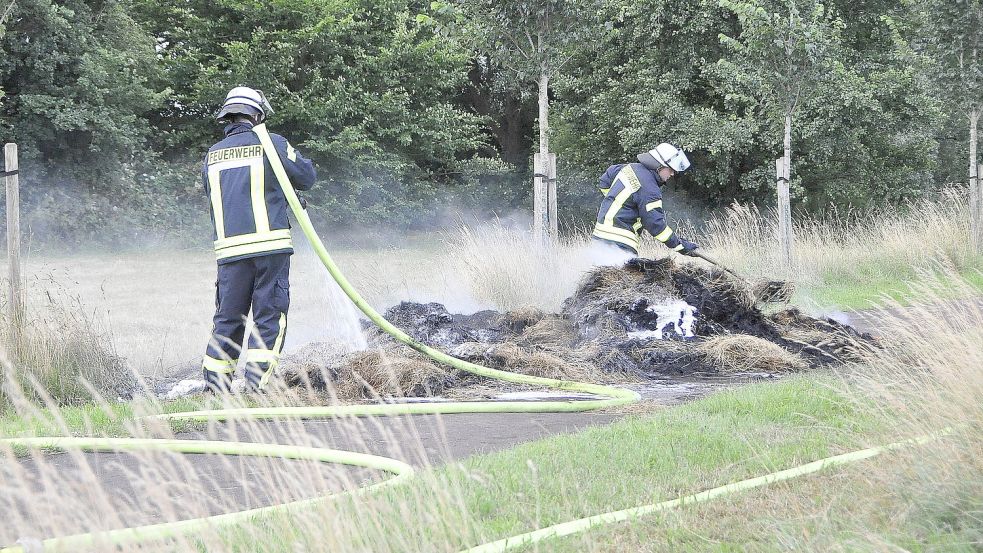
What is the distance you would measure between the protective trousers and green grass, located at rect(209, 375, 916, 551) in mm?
2406

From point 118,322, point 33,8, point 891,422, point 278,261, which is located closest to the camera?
point 891,422

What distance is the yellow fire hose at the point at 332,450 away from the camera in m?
3.02

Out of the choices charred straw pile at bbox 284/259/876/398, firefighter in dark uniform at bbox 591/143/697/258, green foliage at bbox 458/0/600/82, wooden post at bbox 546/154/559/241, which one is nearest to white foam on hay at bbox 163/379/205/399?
charred straw pile at bbox 284/259/876/398

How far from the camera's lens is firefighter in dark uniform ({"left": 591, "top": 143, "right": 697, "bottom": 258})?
9.94 meters

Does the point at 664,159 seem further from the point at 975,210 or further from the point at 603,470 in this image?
the point at 975,210

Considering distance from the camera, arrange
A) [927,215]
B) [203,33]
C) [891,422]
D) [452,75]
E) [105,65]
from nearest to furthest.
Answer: [891,422] → [927,215] → [105,65] → [203,33] → [452,75]

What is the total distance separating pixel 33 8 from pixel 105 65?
2187 millimetres

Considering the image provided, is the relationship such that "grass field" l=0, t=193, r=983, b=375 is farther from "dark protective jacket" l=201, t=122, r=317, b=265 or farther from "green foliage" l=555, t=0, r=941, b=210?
"green foliage" l=555, t=0, r=941, b=210

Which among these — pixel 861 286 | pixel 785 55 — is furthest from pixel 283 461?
pixel 785 55

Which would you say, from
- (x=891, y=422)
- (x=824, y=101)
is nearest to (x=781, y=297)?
(x=891, y=422)

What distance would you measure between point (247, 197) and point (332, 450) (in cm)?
238

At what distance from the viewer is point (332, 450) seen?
4965 mm

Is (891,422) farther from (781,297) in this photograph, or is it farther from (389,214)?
(389,214)

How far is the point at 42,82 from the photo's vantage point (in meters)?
22.7
